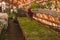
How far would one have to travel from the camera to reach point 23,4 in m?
37.2

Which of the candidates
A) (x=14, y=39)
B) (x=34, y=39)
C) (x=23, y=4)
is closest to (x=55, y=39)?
(x=34, y=39)

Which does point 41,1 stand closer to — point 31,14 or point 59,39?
point 31,14

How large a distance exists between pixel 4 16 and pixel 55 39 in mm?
8699

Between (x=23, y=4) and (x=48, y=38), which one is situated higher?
(x=48, y=38)

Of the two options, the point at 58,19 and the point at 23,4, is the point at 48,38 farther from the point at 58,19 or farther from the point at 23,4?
the point at 23,4

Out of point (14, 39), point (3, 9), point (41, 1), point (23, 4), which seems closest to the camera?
point (14, 39)

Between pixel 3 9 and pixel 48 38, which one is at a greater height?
pixel 48 38

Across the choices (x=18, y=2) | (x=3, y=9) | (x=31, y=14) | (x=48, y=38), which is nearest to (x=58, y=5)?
(x=31, y=14)

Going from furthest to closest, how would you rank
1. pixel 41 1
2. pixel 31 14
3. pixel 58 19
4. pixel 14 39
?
pixel 41 1, pixel 31 14, pixel 58 19, pixel 14 39

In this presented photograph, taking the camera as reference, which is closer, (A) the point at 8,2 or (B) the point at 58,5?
(B) the point at 58,5

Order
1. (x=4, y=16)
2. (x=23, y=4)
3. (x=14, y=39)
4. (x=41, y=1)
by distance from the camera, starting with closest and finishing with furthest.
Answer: (x=14, y=39), (x=4, y=16), (x=41, y=1), (x=23, y=4)

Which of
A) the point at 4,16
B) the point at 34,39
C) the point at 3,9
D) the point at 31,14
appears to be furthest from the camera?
the point at 3,9

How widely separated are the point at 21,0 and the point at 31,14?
14.2 m

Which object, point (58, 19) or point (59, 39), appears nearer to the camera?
point (59, 39)
